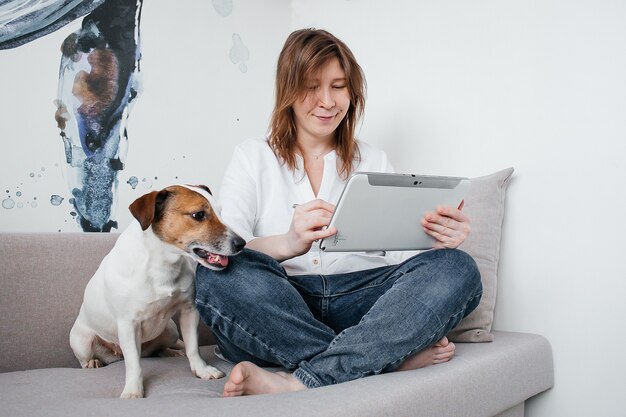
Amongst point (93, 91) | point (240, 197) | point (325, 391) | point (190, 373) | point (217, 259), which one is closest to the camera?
point (325, 391)

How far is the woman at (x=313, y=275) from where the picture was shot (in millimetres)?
1213

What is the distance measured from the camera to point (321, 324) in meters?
1.30

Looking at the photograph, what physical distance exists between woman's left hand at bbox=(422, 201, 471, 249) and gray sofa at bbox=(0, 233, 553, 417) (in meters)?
0.31

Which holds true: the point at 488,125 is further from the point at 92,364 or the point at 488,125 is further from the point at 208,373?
the point at 92,364

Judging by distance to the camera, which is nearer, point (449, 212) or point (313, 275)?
point (449, 212)

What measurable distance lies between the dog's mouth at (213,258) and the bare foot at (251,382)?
259 mm

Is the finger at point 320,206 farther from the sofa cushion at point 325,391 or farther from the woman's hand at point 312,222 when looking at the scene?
the sofa cushion at point 325,391

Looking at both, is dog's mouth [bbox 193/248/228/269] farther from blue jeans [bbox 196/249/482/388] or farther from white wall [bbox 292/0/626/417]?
white wall [bbox 292/0/626/417]

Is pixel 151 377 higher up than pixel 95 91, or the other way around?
pixel 95 91

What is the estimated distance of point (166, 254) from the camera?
4.71 ft

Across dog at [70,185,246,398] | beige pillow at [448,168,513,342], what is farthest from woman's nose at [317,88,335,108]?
beige pillow at [448,168,513,342]

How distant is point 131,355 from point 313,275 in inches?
19.8

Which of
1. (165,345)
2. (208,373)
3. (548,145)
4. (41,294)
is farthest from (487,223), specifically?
(41,294)

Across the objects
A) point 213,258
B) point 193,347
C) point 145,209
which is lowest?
point 193,347
